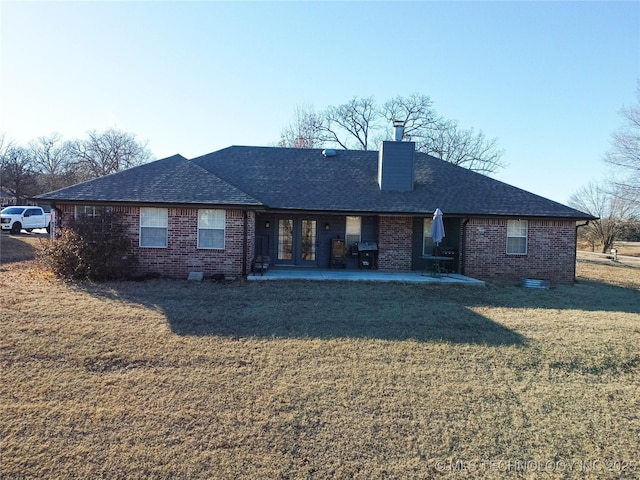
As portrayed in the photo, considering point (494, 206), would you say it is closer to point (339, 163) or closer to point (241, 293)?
point (339, 163)

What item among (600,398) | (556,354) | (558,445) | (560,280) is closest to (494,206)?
(560,280)

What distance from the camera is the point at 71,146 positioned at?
172 ft

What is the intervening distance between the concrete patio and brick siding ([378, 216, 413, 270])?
1.84ft

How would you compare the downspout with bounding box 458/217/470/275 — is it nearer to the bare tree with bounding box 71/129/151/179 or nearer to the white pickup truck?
the white pickup truck

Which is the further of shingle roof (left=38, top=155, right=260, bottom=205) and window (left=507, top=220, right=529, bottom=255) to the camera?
window (left=507, top=220, right=529, bottom=255)

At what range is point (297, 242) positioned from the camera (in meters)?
15.0

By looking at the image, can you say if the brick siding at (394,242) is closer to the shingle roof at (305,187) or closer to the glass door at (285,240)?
the shingle roof at (305,187)

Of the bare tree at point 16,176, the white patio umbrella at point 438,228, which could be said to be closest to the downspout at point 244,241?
the white patio umbrella at point 438,228

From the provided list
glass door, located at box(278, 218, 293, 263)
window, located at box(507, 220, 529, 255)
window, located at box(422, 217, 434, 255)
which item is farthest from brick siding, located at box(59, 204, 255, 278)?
window, located at box(507, 220, 529, 255)

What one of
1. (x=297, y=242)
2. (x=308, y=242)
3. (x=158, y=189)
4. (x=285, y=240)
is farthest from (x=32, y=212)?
(x=308, y=242)

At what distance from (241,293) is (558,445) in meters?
7.40

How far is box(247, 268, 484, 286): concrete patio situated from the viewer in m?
12.1

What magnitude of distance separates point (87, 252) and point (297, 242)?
6715 mm

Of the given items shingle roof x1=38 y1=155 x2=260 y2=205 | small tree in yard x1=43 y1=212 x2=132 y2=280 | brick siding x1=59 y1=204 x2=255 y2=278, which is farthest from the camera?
brick siding x1=59 y1=204 x2=255 y2=278
